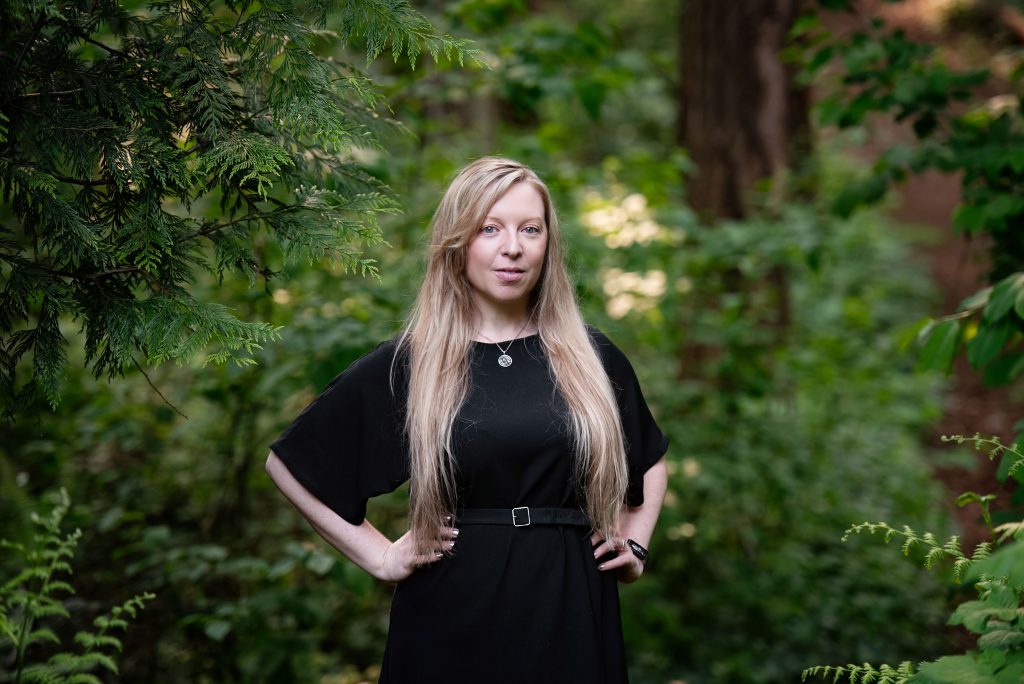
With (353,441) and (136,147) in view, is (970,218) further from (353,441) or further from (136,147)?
(136,147)

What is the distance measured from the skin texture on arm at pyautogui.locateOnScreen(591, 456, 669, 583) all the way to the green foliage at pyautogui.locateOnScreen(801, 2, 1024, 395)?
110cm

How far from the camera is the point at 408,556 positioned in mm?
2396

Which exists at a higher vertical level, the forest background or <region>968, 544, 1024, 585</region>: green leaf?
the forest background

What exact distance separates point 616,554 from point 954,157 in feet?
8.28

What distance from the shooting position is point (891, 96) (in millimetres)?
3859

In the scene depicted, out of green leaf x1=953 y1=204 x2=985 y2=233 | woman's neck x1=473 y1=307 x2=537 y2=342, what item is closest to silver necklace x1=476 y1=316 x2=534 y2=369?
woman's neck x1=473 y1=307 x2=537 y2=342

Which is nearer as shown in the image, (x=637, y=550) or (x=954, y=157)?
(x=637, y=550)

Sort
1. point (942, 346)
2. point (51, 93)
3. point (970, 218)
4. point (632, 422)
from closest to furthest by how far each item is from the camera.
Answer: point (51, 93) < point (632, 422) < point (942, 346) < point (970, 218)

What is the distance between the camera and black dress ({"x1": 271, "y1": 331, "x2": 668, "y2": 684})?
92.7 inches

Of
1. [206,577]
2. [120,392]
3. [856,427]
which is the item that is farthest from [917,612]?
[120,392]

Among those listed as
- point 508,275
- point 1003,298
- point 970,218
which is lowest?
point 508,275

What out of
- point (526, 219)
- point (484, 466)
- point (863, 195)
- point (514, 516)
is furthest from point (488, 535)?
point (863, 195)

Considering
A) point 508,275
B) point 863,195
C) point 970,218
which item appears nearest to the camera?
point 508,275

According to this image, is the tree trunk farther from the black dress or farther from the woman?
the black dress
